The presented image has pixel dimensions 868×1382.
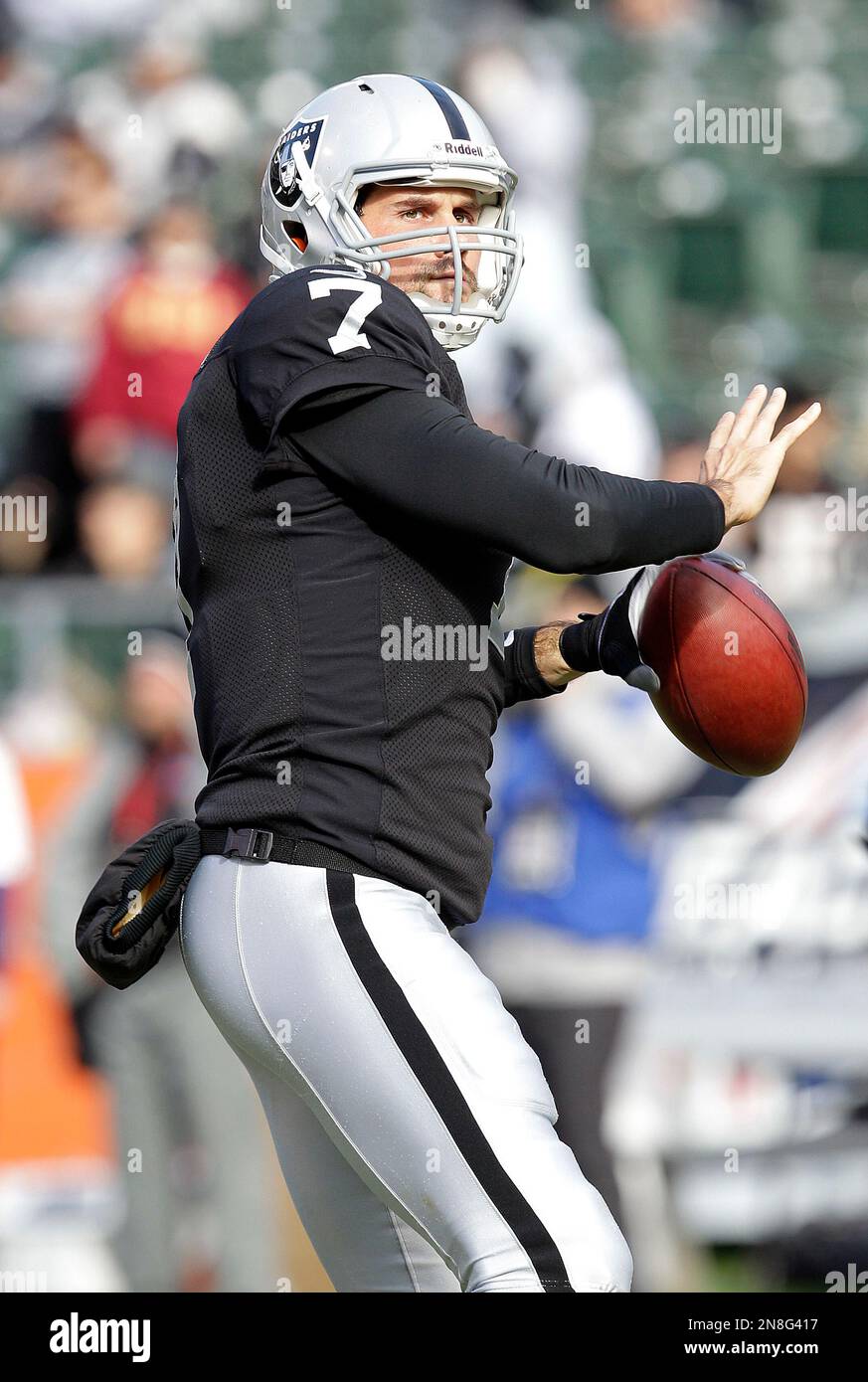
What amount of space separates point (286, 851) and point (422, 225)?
85 centimetres

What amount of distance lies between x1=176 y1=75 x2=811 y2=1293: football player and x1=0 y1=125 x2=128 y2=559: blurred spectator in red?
133 inches

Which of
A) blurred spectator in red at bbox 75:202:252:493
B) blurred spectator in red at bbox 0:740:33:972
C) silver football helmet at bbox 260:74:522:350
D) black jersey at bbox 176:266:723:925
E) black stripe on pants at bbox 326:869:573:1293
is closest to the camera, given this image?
black stripe on pants at bbox 326:869:573:1293

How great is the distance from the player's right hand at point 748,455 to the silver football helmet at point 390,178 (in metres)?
0.35

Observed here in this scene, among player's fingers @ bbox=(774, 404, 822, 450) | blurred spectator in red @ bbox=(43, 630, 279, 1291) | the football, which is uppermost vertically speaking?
player's fingers @ bbox=(774, 404, 822, 450)

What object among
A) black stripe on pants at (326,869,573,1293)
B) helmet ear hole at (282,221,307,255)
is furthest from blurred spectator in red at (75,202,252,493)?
black stripe on pants at (326,869,573,1293)

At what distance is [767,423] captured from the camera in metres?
2.21

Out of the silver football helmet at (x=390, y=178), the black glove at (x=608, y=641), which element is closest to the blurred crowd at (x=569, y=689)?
the black glove at (x=608, y=641)

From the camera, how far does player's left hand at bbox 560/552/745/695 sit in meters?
2.33

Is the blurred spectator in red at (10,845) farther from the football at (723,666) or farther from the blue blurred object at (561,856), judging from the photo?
the football at (723,666)

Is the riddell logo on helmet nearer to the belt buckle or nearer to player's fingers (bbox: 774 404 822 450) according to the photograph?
player's fingers (bbox: 774 404 822 450)

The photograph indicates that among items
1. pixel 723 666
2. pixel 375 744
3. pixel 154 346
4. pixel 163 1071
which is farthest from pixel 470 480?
pixel 154 346

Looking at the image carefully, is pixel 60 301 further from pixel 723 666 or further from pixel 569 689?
pixel 723 666

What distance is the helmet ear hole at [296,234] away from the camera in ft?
7.82

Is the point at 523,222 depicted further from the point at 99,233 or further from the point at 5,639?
the point at 5,639
